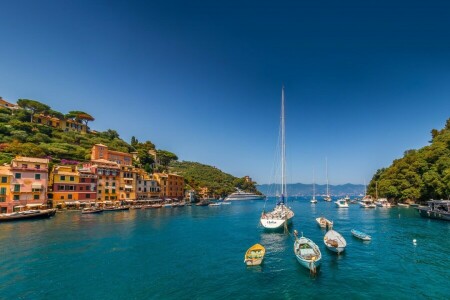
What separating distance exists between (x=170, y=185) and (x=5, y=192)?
63.1m

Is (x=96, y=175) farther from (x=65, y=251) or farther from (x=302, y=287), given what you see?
(x=302, y=287)

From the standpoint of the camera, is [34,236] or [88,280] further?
[34,236]

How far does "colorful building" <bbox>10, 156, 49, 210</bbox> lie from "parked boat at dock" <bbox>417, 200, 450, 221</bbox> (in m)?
101

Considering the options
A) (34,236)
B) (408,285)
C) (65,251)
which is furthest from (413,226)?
(34,236)

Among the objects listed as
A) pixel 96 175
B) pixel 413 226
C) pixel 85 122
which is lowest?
pixel 413 226

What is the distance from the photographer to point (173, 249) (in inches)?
1220

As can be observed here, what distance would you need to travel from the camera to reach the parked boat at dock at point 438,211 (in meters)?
52.8

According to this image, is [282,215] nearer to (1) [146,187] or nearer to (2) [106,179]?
(2) [106,179]

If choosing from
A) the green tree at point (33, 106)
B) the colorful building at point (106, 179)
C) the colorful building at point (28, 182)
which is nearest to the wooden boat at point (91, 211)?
the colorful building at point (28, 182)

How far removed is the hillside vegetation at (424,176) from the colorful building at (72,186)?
354ft

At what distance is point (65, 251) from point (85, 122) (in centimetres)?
12252

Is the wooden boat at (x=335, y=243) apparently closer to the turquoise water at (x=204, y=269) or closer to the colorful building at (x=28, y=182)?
the turquoise water at (x=204, y=269)

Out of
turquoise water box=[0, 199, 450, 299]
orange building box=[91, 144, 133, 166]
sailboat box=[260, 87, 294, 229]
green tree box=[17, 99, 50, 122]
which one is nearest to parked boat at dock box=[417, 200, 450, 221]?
turquoise water box=[0, 199, 450, 299]

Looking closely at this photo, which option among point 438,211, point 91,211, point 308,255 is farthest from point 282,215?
point 91,211
